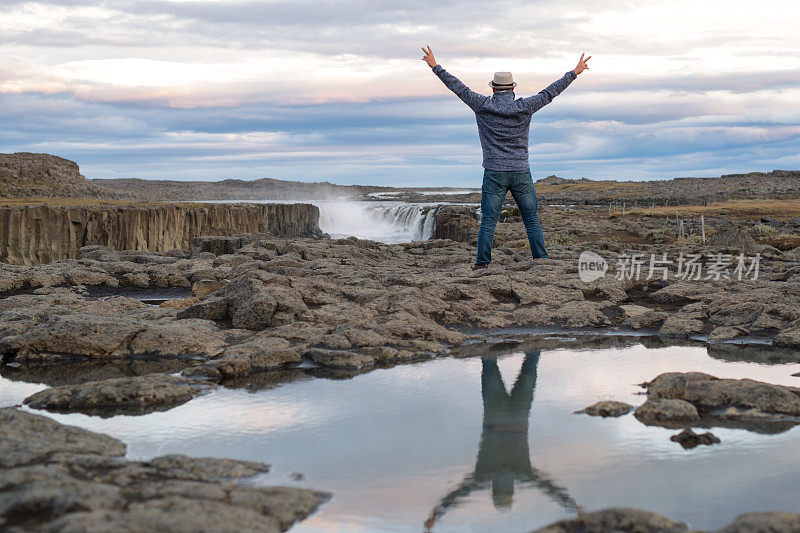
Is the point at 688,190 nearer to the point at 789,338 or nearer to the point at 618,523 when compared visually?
the point at 789,338

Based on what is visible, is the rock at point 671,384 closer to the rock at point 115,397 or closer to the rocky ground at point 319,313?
the rocky ground at point 319,313

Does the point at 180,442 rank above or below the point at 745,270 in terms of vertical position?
below

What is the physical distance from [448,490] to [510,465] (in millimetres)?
556

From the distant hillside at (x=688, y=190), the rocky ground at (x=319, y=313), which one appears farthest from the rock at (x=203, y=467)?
the distant hillside at (x=688, y=190)

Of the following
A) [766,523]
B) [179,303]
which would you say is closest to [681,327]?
[766,523]

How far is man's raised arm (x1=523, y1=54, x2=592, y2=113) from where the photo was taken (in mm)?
10148

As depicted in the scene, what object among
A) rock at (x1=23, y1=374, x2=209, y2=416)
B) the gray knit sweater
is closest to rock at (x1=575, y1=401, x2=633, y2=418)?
rock at (x1=23, y1=374, x2=209, y2=416)

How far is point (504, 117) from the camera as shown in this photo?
33.9 ft

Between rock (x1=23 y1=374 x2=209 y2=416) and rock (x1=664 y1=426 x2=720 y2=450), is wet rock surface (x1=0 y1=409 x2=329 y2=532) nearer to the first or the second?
rock (x1=23 y1=374 x2=209 y2=416)

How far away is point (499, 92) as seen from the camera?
1032 cm

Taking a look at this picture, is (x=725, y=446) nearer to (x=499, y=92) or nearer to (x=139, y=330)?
(x=139, y=330)

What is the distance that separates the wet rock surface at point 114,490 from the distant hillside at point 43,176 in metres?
43.7

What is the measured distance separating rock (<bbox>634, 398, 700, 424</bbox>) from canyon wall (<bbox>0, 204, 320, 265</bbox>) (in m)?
16.6

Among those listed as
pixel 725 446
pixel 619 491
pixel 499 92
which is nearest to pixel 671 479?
pixel 619 491
